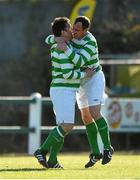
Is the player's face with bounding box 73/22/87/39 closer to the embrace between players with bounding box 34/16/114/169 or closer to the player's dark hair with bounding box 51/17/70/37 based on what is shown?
the embrace between players with bounding box 34/16/114/169

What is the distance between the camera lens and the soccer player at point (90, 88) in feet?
41.0

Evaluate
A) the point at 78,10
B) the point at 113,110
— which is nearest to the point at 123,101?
the point at 113,110

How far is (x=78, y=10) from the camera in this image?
2570 cm

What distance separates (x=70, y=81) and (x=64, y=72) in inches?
8.0

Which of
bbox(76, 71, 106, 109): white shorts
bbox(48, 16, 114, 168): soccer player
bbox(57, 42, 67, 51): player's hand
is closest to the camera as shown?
bbox(57, 42, 67, 51): player's hand

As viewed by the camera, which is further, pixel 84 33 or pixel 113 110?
pixel 113 110

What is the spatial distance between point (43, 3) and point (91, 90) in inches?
612

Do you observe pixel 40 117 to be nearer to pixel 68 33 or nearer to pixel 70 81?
pixel 70 81

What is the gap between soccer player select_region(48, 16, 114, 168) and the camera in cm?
1248

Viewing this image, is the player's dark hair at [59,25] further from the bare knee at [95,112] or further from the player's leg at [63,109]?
the bare knee at [95,112]

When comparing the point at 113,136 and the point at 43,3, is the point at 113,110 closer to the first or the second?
the point at 113,136

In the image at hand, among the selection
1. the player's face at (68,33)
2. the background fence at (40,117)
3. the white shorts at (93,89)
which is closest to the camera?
the player's face at (68,33)

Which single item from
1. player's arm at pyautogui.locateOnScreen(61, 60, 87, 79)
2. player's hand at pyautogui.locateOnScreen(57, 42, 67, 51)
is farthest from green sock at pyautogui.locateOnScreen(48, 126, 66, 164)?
player's hand at pyautogui.locateOnScreen(57, 42, 67, 51)

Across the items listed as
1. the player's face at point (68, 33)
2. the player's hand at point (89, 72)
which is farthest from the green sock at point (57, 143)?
the player's face at point (68, 33)
